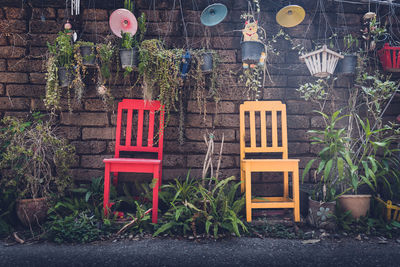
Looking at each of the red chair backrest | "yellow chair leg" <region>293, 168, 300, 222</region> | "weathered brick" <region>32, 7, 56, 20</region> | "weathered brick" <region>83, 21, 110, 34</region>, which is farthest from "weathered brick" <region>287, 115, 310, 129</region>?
"weathered brick" <region>32, 7, 56, 20</region>

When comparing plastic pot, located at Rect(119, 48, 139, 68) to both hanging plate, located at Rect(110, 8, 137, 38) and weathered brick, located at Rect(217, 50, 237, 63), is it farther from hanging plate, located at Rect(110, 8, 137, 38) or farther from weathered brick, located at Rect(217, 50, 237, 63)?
weathered brick, located at Rect(217, 50, 237, 63)

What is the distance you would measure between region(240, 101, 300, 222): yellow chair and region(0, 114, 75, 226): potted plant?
1805 mm

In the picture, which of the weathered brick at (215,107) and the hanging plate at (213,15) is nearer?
the hanging plate at (213,15)

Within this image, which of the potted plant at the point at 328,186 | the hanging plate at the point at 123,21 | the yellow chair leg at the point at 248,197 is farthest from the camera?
the hanging plate at the point at 123,21

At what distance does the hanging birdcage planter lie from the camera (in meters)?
2.65

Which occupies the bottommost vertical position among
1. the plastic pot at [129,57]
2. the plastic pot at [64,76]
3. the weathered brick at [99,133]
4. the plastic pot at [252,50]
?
the weathered brick at [99,133]

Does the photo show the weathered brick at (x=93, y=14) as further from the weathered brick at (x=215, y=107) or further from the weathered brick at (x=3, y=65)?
the weathered brick at (x=215, y=107)

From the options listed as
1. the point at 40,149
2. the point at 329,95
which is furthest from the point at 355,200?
the point at 40,149

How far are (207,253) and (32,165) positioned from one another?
1772 millimetres

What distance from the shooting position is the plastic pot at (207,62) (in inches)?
107

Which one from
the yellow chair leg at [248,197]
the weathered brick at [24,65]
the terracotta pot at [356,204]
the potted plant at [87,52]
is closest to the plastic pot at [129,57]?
the potted plant at [87,52]

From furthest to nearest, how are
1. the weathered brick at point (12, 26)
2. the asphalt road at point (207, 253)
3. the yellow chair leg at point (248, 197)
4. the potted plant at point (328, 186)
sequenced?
the weathered brick at point (12, 26), the yellow chair leg at point (248, 197), the potted plant at point (328, 186), the asphalt road at point (207, 253)

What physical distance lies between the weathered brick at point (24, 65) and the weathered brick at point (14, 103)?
13.5 inches

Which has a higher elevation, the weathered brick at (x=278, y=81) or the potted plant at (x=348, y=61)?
the potted plant at (x=348, y=61)
